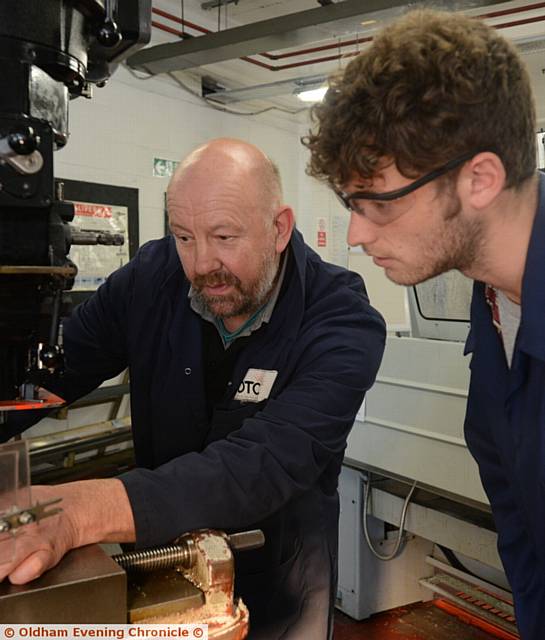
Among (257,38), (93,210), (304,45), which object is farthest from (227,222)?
(304,45)

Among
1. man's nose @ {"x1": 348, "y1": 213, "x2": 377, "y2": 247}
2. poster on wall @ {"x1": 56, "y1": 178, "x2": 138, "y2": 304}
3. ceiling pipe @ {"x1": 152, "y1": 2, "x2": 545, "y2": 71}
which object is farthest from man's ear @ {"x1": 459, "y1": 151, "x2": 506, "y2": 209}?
poster on wall @ {"x1": 56, "y1": 178, "x2": 138, "y2": 304}

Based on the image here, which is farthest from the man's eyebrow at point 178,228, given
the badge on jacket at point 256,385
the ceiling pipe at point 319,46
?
the ceiling pipe at point 319,46

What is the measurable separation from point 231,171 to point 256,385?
15.0 inches

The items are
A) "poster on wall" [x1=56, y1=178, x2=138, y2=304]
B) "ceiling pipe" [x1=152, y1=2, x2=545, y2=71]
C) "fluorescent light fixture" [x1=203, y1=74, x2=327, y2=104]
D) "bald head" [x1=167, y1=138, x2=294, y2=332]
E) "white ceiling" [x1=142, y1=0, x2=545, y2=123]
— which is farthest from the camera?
"fluorescent light fixture" [x1=203, y1=74, x2=327, y2=104]

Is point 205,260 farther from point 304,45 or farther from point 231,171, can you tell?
point 304,45

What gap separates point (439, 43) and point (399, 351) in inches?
51.8

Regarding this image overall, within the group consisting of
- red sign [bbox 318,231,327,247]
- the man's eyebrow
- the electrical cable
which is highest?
red sign [bbox 318,231,327,247]

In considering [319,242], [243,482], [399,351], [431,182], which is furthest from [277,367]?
[319,242]

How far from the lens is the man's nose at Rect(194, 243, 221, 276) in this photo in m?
1.18

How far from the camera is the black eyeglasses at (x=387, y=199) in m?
0.83

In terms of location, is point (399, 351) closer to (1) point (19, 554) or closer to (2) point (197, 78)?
(1) point (19, 554)

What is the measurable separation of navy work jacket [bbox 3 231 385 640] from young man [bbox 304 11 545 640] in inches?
10.5

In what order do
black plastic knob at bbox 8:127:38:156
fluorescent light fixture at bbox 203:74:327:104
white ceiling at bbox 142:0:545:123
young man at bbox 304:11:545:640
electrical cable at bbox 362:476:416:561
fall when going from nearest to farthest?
black plastic knob at bbox 8:127:38:156 → young man at bbox 304:11:545:640 → electrical cable at bbox 362:476:416:561 → white ceiling at bbox 142:0:545:123 → fluorescent light fixture at bbox 203:74:327:104

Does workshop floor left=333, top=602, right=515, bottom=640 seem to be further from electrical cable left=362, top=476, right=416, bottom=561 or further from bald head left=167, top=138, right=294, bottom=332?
bald head left=167, top=138, right=294, bottom=332
